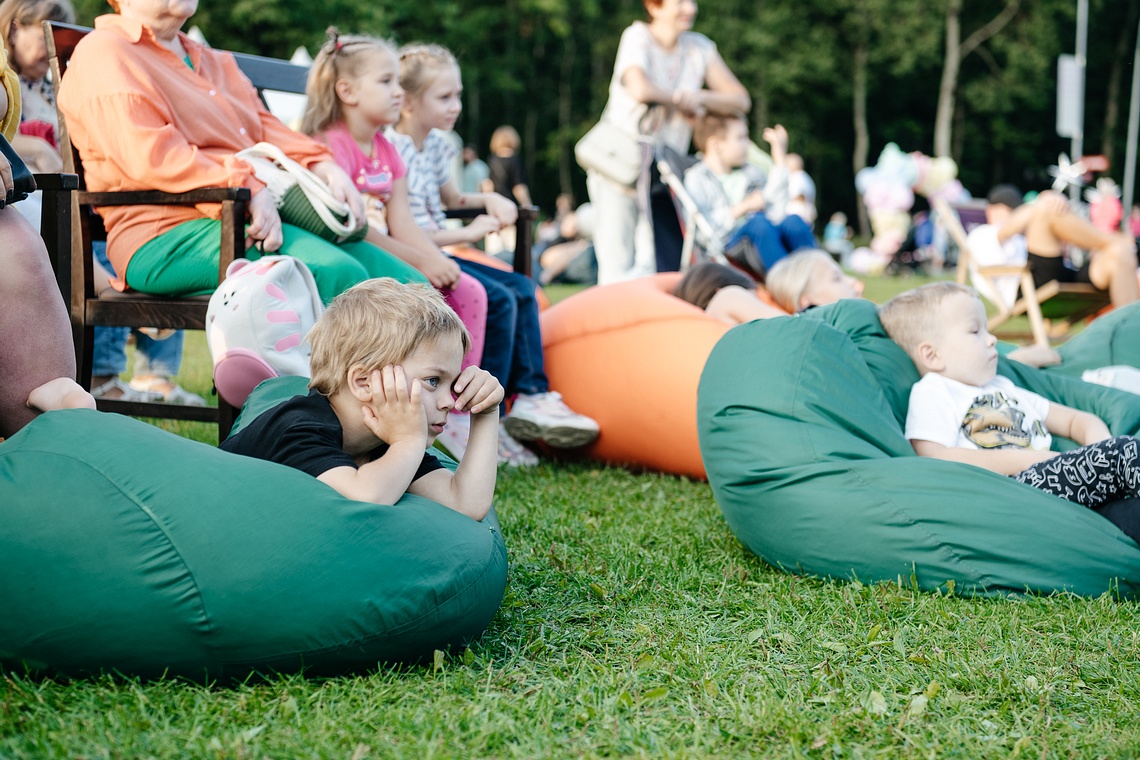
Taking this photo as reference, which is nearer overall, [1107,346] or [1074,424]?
[1074,424]

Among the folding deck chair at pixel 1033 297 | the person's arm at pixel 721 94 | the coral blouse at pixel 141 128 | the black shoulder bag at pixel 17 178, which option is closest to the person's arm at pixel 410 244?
the coral blouse at pixel 141 128

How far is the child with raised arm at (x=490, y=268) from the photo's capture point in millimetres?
4406

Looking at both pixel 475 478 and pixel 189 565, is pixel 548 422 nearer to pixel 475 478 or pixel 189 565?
pixel 475 478

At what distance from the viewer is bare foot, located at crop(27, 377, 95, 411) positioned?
2.51 m

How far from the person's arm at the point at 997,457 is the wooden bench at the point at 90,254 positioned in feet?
7.11

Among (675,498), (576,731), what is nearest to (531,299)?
(675,498)

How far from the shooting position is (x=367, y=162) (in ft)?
14.7

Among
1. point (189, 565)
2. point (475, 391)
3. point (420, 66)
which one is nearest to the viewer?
point (189, 565)

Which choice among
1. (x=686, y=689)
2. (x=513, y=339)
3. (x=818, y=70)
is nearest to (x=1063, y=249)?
(x=513, y=339)

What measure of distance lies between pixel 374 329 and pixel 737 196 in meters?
6.40

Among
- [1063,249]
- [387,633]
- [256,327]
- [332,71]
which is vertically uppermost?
[332,71]

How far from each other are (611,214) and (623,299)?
3.58m

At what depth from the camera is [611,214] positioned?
8.04m

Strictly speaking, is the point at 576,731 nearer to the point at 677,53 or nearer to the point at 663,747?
the point at 663,747
